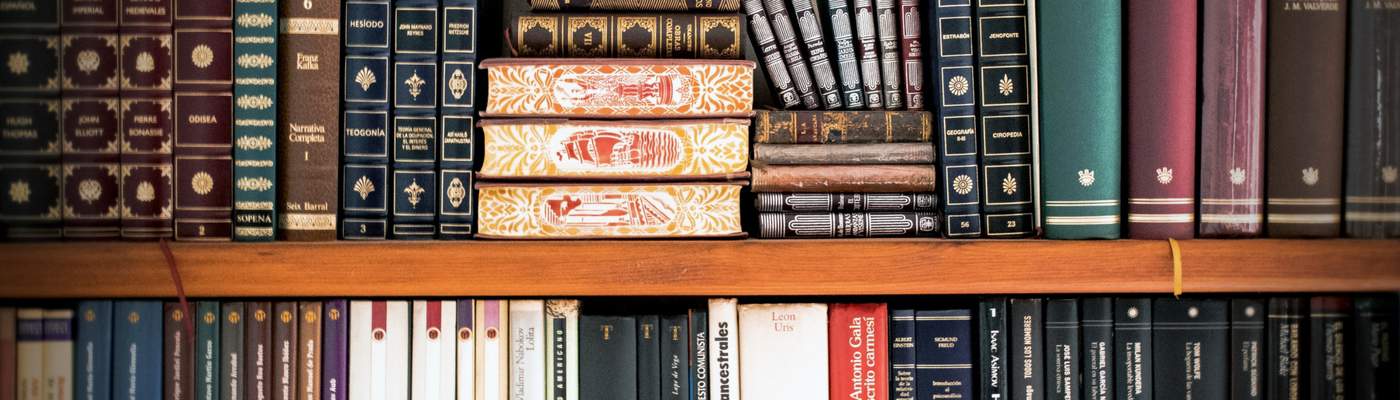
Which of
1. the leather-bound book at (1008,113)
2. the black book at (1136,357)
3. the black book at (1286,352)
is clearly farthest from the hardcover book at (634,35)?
the black book at (1286,352)

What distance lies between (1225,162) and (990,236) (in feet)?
0.68

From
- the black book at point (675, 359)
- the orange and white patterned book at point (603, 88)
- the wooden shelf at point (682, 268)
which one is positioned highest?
the orange and white patterned book at point (603, 88)

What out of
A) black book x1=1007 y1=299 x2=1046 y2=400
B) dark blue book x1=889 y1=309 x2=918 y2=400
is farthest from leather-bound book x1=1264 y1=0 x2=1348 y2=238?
dark blue book x1=889 y1=309 x2=918 y2=400

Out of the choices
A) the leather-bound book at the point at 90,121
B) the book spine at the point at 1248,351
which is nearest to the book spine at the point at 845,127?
the book spine at the point at 1248,351

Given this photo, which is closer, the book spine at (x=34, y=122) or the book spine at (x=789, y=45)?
the book spine at (x=34, y=122)

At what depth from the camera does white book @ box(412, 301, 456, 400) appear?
80cm

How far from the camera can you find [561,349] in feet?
2.65

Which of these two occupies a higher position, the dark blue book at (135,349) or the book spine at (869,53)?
the book spine at (869,53)

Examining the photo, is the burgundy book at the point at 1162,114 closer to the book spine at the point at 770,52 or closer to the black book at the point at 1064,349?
the black book at the point at 1064,349

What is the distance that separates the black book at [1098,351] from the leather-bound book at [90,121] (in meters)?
0.88

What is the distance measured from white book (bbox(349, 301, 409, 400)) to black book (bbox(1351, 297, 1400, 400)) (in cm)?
86

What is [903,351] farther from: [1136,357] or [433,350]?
[433,350]

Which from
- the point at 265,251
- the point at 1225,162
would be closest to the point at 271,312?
the point at 265,251

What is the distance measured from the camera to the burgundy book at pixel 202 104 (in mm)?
766
